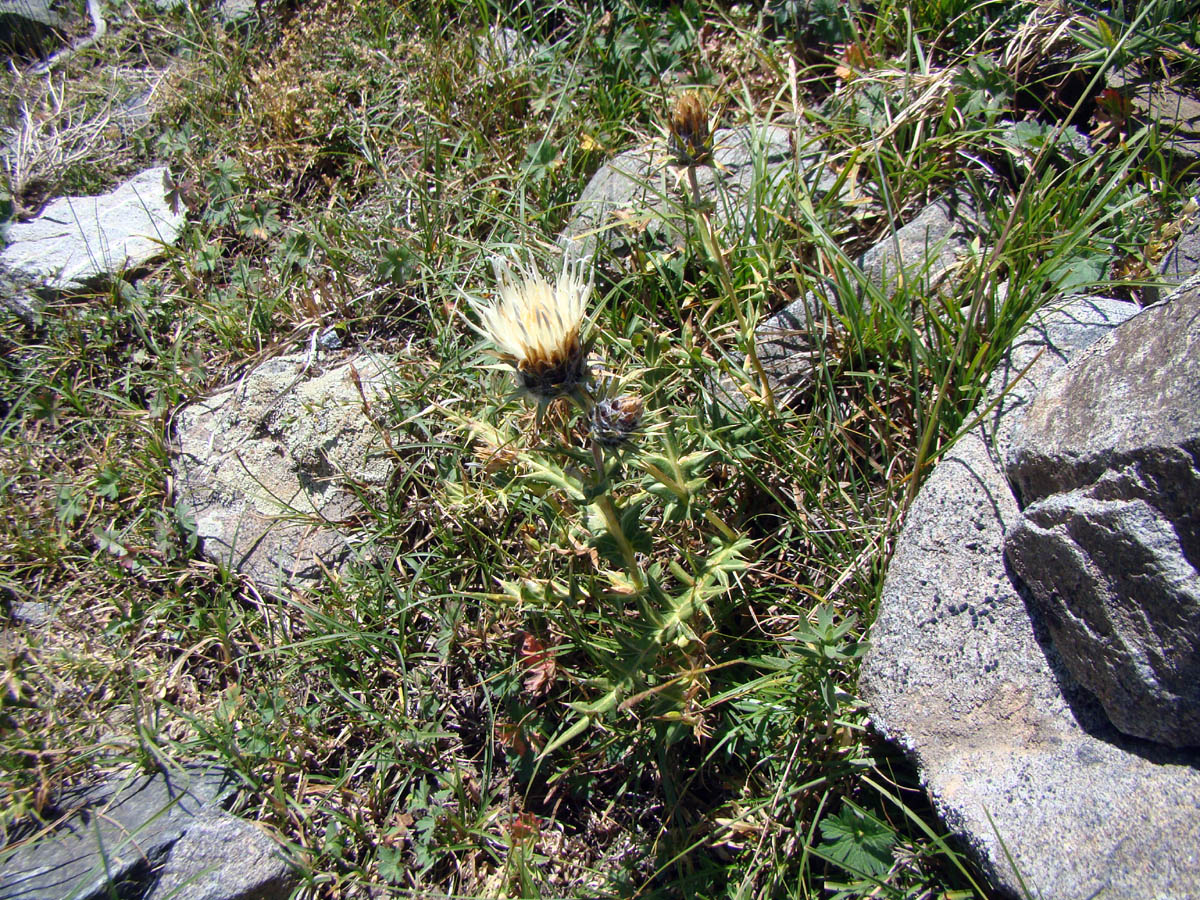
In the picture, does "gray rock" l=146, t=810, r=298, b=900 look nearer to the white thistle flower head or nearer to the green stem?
the white thistle flower head

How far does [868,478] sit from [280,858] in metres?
2.21

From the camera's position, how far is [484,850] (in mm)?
2387

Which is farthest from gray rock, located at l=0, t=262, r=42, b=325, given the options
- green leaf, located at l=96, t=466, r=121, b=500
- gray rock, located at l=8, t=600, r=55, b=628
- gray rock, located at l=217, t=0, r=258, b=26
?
gray rock, located at l=217, t=0, r=258, b=26

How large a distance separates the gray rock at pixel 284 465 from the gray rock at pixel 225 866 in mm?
838

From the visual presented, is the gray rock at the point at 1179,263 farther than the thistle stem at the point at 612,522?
Yes

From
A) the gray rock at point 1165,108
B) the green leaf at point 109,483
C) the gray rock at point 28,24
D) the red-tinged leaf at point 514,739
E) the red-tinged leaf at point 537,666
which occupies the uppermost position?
the gray rock at point 1165,108

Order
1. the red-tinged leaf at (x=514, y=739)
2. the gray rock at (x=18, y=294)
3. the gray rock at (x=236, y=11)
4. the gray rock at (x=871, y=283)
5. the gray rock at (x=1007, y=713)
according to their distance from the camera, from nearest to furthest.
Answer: the gray rock at (x=1007, y=713), the red-tinged leaf at (x=514, y=739), the gray rock at (x=871, y=283), the gray rock at (x=18, y=294), the gray rock at (x=236, y=11)

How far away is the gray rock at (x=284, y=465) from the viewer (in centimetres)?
296

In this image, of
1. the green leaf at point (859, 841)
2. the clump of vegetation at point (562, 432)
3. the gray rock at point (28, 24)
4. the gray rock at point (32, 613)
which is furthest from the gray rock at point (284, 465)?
the gray rock at point (28, 24)

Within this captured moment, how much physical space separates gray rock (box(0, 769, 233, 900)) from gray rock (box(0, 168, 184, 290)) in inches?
93.4

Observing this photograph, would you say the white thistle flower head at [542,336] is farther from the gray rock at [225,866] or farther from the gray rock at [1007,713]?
the gray rock at [225,866]

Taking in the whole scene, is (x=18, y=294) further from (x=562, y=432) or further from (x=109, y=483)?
(x=562, y=432)

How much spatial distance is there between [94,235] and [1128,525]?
437 centimetres

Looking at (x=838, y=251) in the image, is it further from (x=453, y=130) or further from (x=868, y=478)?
(x=453, y=130)
